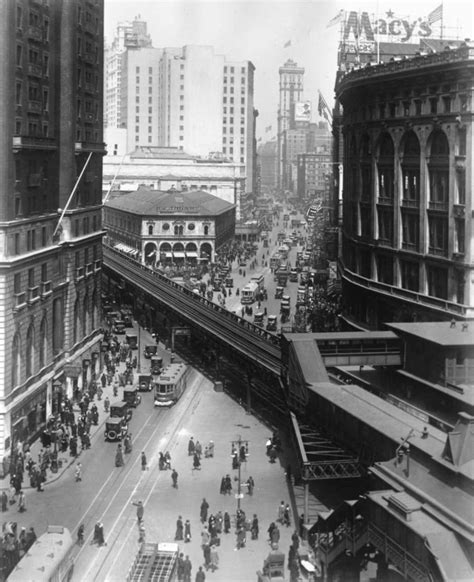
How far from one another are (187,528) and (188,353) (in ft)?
150

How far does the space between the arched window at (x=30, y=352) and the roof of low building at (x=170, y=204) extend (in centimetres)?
9455

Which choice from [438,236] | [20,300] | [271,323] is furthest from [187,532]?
[271,323]

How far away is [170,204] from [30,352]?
9815cm

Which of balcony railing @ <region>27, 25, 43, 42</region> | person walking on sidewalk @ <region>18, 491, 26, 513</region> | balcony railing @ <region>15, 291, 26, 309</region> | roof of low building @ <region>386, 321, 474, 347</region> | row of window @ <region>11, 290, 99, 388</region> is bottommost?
person walking on sidewalk @ <region>18, 491, 26, 513</region>

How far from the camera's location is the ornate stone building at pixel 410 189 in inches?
2753

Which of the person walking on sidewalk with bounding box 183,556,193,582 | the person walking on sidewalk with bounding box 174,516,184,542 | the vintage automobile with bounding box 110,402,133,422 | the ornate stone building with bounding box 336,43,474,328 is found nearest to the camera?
the person walking on sidewalk with bounding box 183,556,193,582

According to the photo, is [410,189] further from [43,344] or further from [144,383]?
[43,344]

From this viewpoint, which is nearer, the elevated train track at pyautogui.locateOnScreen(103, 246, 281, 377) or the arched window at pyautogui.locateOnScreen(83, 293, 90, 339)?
the elevated train track at pyautogui.locateOnScreen(103, 246, 281, 377)

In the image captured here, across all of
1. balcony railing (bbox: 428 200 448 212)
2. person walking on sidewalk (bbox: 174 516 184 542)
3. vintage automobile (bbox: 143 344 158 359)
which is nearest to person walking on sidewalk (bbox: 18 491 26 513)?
person walking on sidewalk (bbox: 174 516 184 542)

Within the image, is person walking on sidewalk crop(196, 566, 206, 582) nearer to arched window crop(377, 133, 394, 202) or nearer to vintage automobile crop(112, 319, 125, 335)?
arched window crop(377, 133, 394, 202)

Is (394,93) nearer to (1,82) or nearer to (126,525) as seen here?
(1,82)

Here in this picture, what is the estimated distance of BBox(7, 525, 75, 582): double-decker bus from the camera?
118 feet

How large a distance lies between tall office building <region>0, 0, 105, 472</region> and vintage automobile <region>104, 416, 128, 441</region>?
502 cm

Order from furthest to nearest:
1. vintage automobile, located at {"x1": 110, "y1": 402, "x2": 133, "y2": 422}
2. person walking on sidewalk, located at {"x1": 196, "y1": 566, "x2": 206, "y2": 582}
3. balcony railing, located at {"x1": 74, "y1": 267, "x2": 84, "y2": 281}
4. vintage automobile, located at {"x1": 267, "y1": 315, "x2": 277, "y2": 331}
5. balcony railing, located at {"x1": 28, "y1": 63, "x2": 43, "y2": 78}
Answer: vintage automobile, located at {"x1": 267, "y1": 315, "x2": 277, "y2": 331}
balcony railing, located at {"x1": 74, "y1": 267, "x2": 84, "y2": 281}
vintage automobile, located at {"x1": 110, "y1": 402, "x2": 133, "y2": 422}
balcony railing, located at {"x1": 28, "y1": 63, "x2": 43, "y2": 78}
person walking on sidewalk, located at {"x1": 196, "y1": 566, "x2": 206, "y2": 582}
